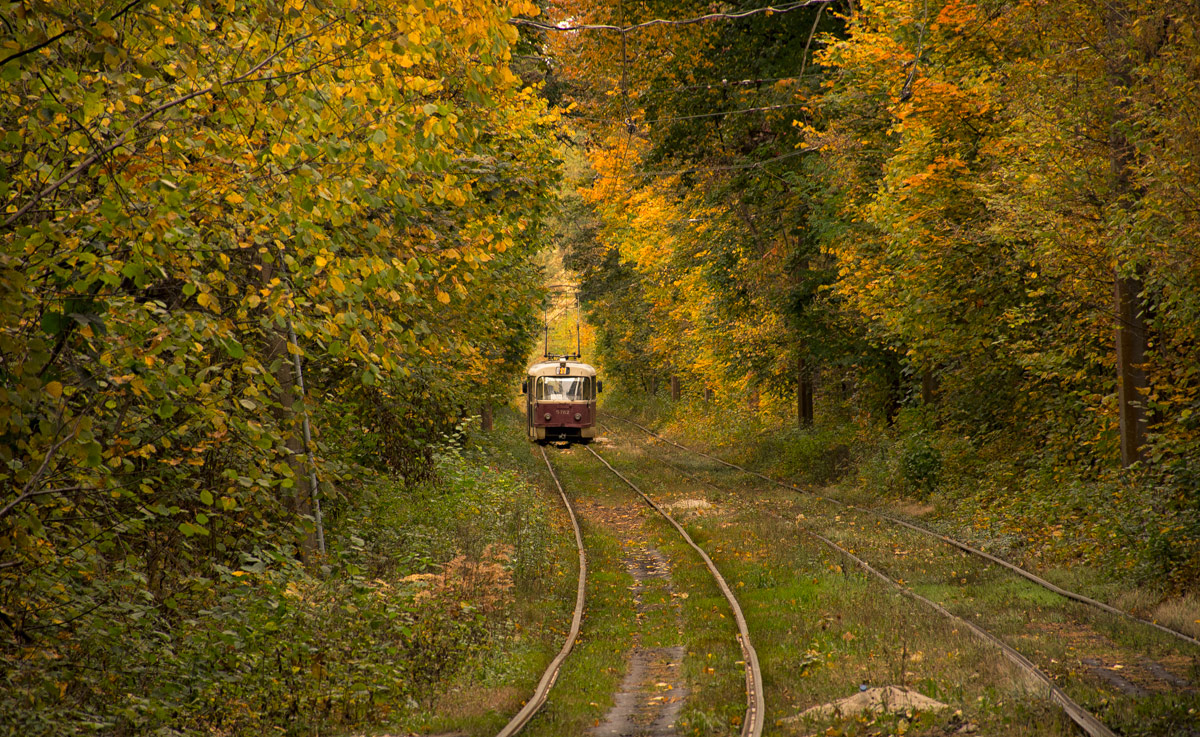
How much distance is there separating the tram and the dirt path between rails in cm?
1905

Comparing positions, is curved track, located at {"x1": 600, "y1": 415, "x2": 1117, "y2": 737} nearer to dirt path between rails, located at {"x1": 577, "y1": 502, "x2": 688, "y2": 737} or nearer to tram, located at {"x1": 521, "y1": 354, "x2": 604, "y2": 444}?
dirt path between rails, located at {"x1": 577, "y1": 502, "x2": 688, "y2": 737}

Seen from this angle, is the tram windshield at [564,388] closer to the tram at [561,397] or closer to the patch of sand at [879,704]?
the tram at [561,397]

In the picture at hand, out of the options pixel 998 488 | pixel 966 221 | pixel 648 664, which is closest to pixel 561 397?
pixel 998 488

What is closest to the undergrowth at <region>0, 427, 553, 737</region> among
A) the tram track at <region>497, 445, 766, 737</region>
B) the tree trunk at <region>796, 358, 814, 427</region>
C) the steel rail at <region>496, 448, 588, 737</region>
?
the steel rail at <region>496, 448, 588, 737</region>

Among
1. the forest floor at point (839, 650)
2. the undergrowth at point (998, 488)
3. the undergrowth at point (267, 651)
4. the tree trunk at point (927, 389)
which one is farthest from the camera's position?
the tree trunk at point (927, 389)

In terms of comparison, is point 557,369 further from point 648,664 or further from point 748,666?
point 748,666

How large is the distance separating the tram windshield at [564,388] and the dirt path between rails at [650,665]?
19026 mm

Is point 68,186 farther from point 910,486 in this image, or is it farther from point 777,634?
point 910,486

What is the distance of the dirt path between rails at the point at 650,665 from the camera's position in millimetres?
8109

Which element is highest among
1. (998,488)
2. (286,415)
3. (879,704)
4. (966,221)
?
(966,221)

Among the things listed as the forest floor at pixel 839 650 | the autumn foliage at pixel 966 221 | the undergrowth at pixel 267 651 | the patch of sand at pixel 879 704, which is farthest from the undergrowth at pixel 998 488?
the undergrowth at pixel 267 651

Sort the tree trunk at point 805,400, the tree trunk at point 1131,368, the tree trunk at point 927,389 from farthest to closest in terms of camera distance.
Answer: the tree trunk at point 805,400 → the tree trunk at point 927,389 → the tree trunk at point 1131,368

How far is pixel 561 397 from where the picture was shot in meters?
36.2

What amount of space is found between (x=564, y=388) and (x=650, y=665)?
26150 millimetres
